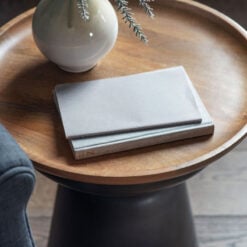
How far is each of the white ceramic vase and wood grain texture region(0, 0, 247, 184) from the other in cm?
5

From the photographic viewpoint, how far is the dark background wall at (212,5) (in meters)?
1.36

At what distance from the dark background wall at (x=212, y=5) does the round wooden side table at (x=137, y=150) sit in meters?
0.35

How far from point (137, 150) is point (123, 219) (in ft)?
0.59

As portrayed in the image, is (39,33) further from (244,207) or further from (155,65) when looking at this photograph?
(244,207)

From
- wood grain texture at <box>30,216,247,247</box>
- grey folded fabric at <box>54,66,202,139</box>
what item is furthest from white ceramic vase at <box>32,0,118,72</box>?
wood grain texture at <box>30,216,247,247</box>

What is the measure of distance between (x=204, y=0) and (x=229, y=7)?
6 centimetres

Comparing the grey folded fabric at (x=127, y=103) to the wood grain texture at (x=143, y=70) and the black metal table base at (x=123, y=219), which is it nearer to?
the wood grain texture at (x=143, y=70)

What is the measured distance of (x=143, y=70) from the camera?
914 millimetres

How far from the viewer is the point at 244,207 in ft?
4.21

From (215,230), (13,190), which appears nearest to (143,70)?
(13,190)

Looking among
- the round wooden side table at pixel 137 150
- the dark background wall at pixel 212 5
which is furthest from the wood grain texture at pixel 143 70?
the dark background wall at pixel 212 5

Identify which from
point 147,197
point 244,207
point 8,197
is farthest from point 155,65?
point 244,207

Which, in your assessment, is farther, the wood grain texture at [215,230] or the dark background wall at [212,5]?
the dark background wall at [212,5]

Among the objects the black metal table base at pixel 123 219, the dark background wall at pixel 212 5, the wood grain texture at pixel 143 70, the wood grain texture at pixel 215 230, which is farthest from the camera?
the dark background wall at pixel 212 5
